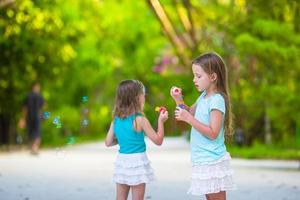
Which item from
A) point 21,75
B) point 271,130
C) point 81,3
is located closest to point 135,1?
point 81,3

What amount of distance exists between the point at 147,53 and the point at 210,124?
36.9 meters

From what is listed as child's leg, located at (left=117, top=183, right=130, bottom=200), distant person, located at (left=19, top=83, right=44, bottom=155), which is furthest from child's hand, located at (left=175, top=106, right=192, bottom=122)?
distant person, located at (left=19, top=83, right=44, bottom=155)

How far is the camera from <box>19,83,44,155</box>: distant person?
23.0m

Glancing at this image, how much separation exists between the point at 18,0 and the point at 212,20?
230 inches

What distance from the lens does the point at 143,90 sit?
24.6ft

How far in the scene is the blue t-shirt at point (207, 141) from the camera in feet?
Answer: 22.2

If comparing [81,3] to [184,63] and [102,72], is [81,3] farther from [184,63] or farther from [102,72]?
[184,63]

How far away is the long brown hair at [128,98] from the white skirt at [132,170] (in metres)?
0.37

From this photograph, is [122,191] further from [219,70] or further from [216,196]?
[219,70]

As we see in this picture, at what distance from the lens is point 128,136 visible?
7453 millimetres

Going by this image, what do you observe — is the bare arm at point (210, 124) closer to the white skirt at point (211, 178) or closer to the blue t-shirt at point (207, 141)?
the blue t-shirt at point (207, 141)

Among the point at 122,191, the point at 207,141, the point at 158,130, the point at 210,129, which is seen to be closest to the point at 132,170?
the point at 122,191

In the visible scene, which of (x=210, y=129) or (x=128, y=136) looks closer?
(x=210, y=129)

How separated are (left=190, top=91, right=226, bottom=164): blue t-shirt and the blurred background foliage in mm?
3684
